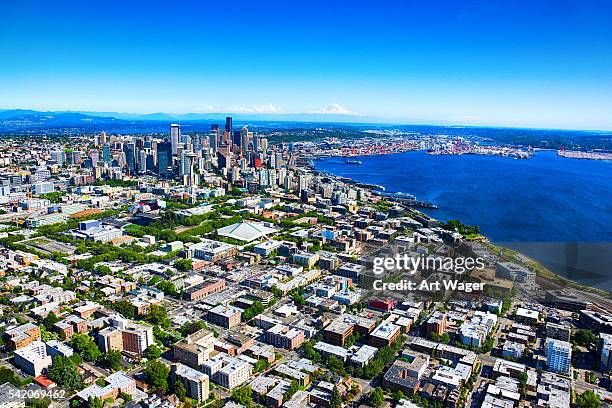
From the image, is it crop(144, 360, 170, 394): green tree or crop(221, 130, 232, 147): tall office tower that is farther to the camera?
crop(221, 130, 232, 147): tall office tower

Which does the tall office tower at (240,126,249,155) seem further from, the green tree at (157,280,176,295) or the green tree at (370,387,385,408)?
the green tree at (370,387,385,408)

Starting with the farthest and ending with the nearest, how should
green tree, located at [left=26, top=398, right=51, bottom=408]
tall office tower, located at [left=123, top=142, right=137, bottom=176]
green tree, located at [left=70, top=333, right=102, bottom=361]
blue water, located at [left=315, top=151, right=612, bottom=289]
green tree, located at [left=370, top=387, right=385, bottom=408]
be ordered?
tall office tower, located at [left=123, top=142, right=137, bottom=176]
blue water, located at [left=315, top=151, right=612, bottom=289]
green tree, located at [left=70, top=333, right=102, bottom=361]
green tree, located at [left=370, top=387, right=385, bottom=408]
green tree, located at [left=26, top=398, right=51, bottom=408]

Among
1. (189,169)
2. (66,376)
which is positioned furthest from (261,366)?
(189,169)

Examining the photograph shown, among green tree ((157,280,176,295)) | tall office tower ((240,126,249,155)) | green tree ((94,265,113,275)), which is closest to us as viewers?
green tree ((157,280,176,295))

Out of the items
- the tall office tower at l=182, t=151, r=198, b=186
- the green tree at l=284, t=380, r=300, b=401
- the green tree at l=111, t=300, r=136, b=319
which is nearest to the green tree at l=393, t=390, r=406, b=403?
the green tree at l=284, t=380, r=300, b=401

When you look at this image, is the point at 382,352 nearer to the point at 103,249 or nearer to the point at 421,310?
the point at 421,310

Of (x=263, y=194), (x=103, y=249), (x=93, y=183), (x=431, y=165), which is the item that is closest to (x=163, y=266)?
(x=103, y=249)
